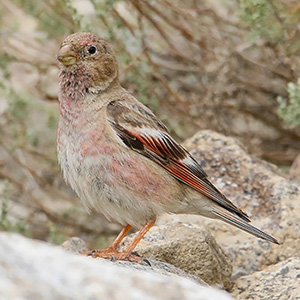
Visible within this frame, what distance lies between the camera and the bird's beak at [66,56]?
5512 mm

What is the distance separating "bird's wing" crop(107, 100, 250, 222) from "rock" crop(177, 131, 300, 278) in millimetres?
561

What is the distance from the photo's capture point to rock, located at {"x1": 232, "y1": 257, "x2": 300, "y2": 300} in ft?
16.6

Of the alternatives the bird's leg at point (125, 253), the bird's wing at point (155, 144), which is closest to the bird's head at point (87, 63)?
→ the bird's wing at point (155, 144)

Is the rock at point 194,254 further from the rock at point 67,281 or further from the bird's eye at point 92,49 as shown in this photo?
the rock at point 67,281

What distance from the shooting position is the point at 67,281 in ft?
9.61

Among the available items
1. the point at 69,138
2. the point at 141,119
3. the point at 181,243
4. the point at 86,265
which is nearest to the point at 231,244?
the point at 181,243

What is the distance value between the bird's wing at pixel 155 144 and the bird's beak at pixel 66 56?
1.36 ft

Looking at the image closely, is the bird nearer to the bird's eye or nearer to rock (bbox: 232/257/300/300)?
the bird's eye

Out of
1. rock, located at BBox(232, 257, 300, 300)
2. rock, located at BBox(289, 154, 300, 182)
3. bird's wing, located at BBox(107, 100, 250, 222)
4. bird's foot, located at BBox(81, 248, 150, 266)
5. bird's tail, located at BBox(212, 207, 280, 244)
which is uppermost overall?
rock, located at BBox(289, 154, 300, 182)

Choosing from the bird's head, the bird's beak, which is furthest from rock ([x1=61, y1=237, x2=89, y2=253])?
the bird's beak

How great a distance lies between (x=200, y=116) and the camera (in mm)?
8445

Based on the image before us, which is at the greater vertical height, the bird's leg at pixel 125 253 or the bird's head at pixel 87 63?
the bird's head at pixel 87 63

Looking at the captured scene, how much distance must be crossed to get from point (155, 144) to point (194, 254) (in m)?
0.82

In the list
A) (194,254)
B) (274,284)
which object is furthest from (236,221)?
(274,284)
